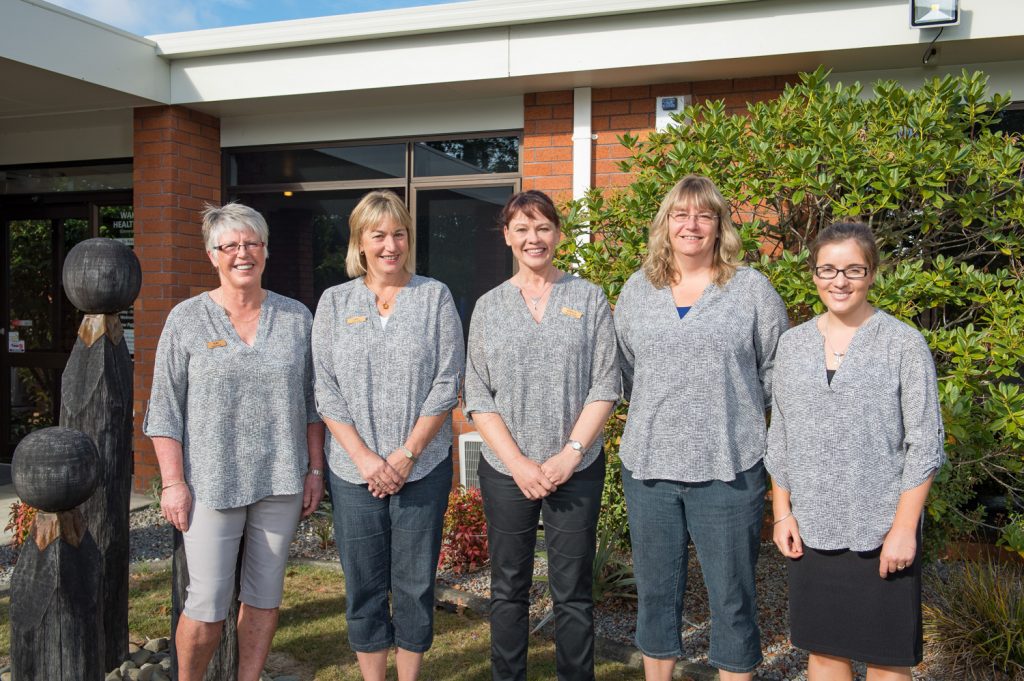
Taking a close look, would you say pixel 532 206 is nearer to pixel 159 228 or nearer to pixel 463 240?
pixel 463 240

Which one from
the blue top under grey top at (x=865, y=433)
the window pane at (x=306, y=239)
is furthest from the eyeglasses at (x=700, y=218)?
the window pane at (x=306, y=239)

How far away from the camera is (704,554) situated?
2.80 m

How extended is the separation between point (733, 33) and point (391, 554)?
402cm

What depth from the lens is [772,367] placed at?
9.33 ft

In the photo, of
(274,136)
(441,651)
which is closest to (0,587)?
(441,651)

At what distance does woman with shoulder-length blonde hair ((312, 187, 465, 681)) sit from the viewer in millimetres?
2939

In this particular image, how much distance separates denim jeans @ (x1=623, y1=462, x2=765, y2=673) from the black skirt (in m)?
0.21

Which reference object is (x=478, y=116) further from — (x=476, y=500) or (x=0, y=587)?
(x=0, y=587)

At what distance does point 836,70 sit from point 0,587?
6.21m

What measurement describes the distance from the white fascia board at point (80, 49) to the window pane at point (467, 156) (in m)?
2.12

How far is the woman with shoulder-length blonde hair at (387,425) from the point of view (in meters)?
2.94

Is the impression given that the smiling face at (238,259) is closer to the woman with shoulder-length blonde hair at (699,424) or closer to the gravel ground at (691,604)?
the woman with shoulder-length blonde hair at (699,424)

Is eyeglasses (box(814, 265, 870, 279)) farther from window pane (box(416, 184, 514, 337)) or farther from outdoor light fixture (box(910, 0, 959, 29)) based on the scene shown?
window pane (box(416, 184, 514, 337))

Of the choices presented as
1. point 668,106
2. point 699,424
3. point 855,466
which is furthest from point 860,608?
point 668,106
